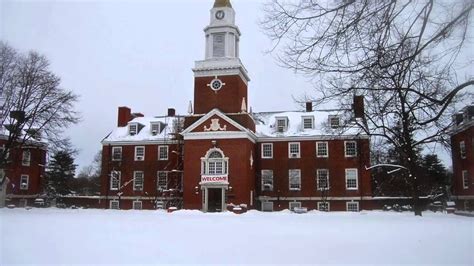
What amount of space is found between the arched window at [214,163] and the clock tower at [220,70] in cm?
420

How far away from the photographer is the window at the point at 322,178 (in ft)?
153

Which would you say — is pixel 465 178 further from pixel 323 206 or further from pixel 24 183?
pixel 24 183

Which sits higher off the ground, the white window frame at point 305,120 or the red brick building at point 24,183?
the white window frame at point 305,120

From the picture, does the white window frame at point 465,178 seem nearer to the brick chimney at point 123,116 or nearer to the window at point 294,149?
the window at point 294,149

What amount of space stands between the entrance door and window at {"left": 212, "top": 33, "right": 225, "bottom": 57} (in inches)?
515

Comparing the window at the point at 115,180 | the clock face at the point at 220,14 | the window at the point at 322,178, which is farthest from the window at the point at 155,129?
the window at the point at 322,178

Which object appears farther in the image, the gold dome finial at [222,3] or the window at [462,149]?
the gold dome finial at [222,3]

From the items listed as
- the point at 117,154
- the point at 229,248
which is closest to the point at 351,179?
the point at 117,154

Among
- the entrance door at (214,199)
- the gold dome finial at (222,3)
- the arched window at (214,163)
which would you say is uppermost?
the gold dome finial at (222,3)

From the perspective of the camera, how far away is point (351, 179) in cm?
4644

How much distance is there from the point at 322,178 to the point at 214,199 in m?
11.8

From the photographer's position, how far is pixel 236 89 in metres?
43.8

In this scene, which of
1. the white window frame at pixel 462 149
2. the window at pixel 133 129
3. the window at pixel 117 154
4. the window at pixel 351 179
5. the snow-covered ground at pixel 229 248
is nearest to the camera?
the snow-covered ground at pixel 229 248

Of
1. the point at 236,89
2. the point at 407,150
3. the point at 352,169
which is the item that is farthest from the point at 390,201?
the point at 407,150
